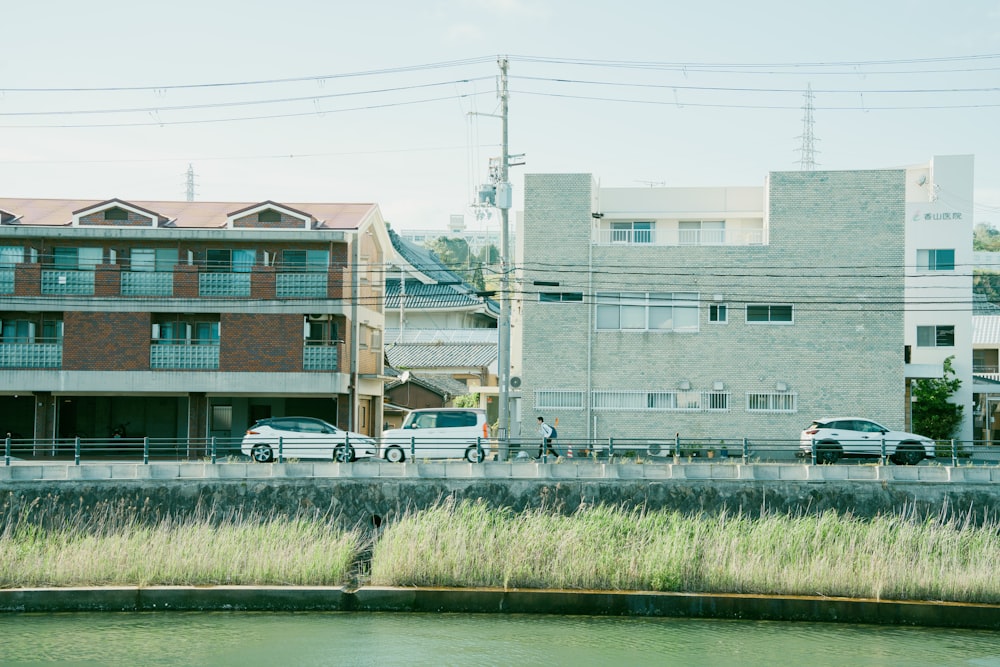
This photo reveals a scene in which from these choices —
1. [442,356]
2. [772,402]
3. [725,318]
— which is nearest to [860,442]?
[772,402]

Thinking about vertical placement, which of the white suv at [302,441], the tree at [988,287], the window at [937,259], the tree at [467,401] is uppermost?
the tree at [988,287]

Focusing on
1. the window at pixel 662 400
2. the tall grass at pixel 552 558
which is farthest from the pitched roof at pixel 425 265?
the tall grass at pixel 552 558

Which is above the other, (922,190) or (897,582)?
(922,190)

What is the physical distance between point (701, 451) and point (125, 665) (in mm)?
21526

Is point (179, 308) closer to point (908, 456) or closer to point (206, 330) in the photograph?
point (206, 330)

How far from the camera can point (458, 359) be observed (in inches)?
2063

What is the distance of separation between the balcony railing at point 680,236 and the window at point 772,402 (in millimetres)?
5415

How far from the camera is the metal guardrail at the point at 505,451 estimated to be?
85.3ft

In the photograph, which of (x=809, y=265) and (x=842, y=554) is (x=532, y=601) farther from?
(x=809, y=265)

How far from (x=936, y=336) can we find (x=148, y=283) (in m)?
30.3

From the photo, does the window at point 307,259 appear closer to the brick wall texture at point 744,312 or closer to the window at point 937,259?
the brick wall texture at point 744,312

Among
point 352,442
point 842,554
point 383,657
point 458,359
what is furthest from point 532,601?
point 458,359

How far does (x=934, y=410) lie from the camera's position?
38062 millimetres

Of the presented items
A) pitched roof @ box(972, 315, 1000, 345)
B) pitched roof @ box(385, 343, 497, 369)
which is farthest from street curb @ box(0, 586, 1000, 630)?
pitched roof @ box(972, 315, 1000, 345)
